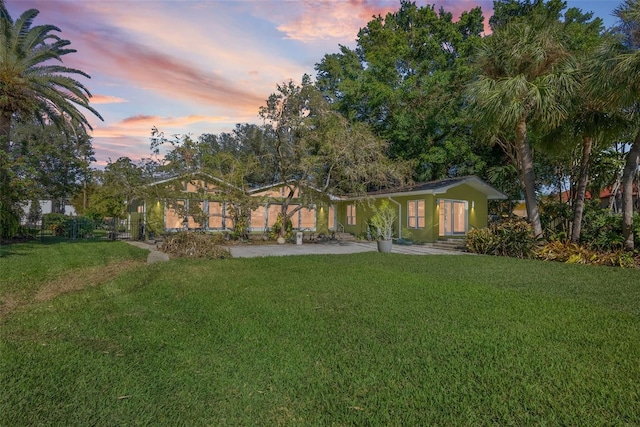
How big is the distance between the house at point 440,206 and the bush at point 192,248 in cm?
765

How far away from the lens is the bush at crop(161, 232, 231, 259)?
11273 millimetres

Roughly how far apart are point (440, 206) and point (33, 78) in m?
17.7

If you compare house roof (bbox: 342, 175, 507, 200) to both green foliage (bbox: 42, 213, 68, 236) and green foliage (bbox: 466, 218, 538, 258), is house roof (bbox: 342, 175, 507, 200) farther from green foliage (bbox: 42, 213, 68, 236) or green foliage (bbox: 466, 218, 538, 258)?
green foliage (bbox: 42, 213, 68, 236)

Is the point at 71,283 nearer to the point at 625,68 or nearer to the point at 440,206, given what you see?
the point at 625,68

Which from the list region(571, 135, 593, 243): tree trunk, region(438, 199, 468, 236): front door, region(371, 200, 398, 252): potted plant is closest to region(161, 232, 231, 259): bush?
region(371, 200, 398, 252): potted plant

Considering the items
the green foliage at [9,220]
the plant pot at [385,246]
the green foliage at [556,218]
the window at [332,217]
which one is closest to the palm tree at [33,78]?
the green foliage at [9,220]

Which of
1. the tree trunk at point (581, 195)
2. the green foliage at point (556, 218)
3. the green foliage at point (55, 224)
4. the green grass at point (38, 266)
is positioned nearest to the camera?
the green grass at point (38, 266)

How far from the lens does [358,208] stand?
21.0 metres

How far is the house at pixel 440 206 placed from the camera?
16.9 metres

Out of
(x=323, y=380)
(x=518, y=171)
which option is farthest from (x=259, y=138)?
(x=323, y=380)

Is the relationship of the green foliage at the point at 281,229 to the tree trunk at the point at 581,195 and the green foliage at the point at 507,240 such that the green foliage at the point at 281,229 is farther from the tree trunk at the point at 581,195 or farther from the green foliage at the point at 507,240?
the tree trunk at the point at 581,195

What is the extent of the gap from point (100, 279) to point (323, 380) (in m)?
6.20

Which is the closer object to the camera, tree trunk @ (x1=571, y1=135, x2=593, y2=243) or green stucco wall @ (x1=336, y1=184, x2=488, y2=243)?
tree trunk @ (x1=571, y1=135, x2=593, y2=243)

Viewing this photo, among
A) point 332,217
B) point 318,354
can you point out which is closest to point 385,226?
point 332,217
